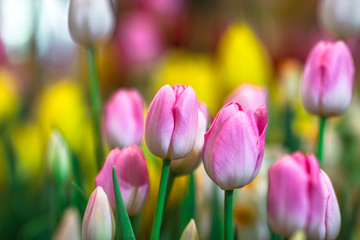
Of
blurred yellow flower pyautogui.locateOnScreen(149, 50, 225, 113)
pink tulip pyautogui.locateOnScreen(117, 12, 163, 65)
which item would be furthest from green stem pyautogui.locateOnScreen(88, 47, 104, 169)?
pink tulip pyautogui.locateOnScreen(117, 12, 163, 65)

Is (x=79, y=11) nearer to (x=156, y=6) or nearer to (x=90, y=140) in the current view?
(x=90, y=140)

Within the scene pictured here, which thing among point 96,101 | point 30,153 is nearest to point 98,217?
point 96,101

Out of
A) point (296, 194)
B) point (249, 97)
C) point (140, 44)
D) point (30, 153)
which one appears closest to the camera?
point (296, 194)

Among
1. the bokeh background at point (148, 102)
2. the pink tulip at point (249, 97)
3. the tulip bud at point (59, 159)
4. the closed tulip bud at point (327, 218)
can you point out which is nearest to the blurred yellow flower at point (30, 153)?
the bokeh background at point (148, 102)

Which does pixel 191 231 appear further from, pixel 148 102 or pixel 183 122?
pixel 148 102

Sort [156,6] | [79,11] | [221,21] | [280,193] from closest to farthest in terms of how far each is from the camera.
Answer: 1. [280,193]
2. [79,11]
3. [156,6]
4. [221,21]

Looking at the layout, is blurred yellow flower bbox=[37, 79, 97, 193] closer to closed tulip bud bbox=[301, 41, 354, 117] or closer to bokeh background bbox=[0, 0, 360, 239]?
bokeh background bbox=[0, 0, 360, 239]

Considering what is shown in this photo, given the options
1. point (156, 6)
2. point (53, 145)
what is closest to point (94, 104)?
point (53, 145)
